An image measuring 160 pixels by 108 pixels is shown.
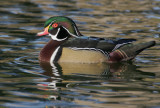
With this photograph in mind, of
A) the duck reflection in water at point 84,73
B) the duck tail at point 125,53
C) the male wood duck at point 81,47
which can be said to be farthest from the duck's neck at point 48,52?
the duck tail at point 125,53

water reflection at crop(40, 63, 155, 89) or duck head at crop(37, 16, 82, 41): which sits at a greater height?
duck head at crop(37, 16, 82, 41)

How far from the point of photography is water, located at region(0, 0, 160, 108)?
758cm

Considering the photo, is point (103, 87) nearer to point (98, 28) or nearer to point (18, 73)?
point (18, 73)

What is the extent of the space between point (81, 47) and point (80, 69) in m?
0.71

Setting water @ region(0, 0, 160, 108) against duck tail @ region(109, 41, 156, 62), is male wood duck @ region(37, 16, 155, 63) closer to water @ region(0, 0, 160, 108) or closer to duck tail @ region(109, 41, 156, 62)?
duck tail @ region(109, 41, 156, 62)

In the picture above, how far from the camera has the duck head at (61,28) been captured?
35.8 ft

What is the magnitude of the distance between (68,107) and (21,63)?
355 cm

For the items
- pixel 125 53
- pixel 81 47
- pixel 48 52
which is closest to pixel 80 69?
pixel 81 47

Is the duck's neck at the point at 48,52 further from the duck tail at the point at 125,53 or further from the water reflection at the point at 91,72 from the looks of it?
the duck tail at the point at 125,53

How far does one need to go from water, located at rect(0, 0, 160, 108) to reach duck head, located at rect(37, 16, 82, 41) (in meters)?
0.72

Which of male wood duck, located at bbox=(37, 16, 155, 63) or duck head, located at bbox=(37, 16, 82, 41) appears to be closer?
male wood duck, located at bbox=(37, 16, 155, 63)

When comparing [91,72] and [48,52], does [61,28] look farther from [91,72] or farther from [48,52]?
[91,72]

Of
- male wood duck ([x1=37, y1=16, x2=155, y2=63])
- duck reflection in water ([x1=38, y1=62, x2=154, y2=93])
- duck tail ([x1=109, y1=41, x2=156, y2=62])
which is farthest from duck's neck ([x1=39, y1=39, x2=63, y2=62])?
duck tail ([x1=109, y1=41, x2=156, y2=62])

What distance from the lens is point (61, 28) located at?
36.1 ft
